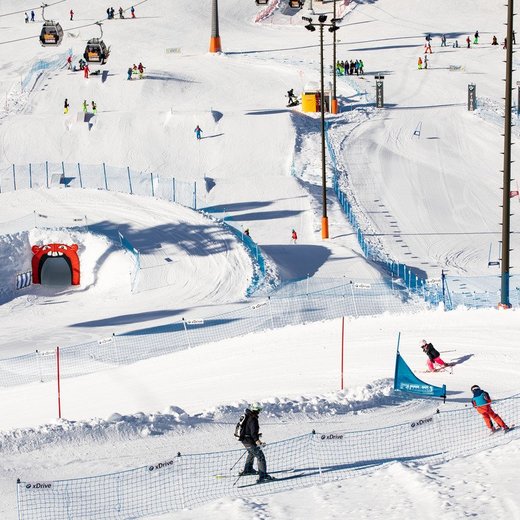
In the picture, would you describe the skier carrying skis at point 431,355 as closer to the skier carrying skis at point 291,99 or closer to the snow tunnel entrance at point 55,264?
the snow tunnel entrance at point 55,264

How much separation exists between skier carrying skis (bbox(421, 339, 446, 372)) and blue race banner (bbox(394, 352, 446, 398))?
1.46 metres

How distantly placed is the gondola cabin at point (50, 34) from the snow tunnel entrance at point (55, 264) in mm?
19865

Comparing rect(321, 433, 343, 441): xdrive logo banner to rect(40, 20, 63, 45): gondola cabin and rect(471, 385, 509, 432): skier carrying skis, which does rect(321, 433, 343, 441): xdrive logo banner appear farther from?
rect(40, 20, 63, 45): gondola cabin

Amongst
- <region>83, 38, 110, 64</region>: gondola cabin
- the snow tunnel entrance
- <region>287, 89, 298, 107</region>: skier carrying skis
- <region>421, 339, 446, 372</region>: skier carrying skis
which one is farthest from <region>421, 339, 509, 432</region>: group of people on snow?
<region>83, 38, 110, 64</region>: gondola cabin

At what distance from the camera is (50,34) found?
204ft

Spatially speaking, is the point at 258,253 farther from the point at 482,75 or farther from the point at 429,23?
the point at 429,23

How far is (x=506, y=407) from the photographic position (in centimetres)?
2359

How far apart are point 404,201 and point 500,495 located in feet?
118

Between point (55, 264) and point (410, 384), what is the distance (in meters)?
23.2

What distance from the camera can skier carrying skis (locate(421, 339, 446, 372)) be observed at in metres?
25.9

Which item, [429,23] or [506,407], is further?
[429,23]

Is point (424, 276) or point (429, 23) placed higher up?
point (429, 23)

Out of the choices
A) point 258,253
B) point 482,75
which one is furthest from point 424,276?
point 482,75

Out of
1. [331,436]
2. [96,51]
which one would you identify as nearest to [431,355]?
[331,436]
